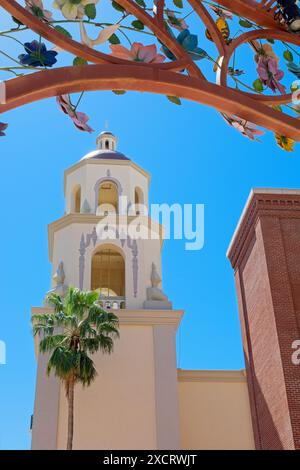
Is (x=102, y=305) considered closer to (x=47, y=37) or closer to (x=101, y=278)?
(x=101, y=278)

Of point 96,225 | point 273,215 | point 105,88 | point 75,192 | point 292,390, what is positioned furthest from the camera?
point 75,192

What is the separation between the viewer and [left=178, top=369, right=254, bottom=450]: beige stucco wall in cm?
2325

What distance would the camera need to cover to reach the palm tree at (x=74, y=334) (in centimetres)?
2108

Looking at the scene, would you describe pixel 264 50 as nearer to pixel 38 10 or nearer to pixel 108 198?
pixel 38 10

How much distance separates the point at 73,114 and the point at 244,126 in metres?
1.05

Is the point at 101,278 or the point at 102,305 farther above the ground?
the point at 101,278

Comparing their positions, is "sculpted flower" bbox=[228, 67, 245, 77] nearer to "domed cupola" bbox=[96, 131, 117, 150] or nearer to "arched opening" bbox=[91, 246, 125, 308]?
"arched opening" bbox=[91, 246, 125, 308]

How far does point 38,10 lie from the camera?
3439 millimetres

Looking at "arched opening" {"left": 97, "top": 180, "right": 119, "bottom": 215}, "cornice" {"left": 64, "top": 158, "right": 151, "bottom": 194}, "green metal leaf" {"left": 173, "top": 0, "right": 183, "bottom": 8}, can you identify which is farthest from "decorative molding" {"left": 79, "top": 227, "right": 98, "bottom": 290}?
"green metal leaf" {"left": 173, "top": 0, "right": 183, "bottom": 8}

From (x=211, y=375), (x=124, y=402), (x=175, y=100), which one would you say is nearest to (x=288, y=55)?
(x=175, y=100)
